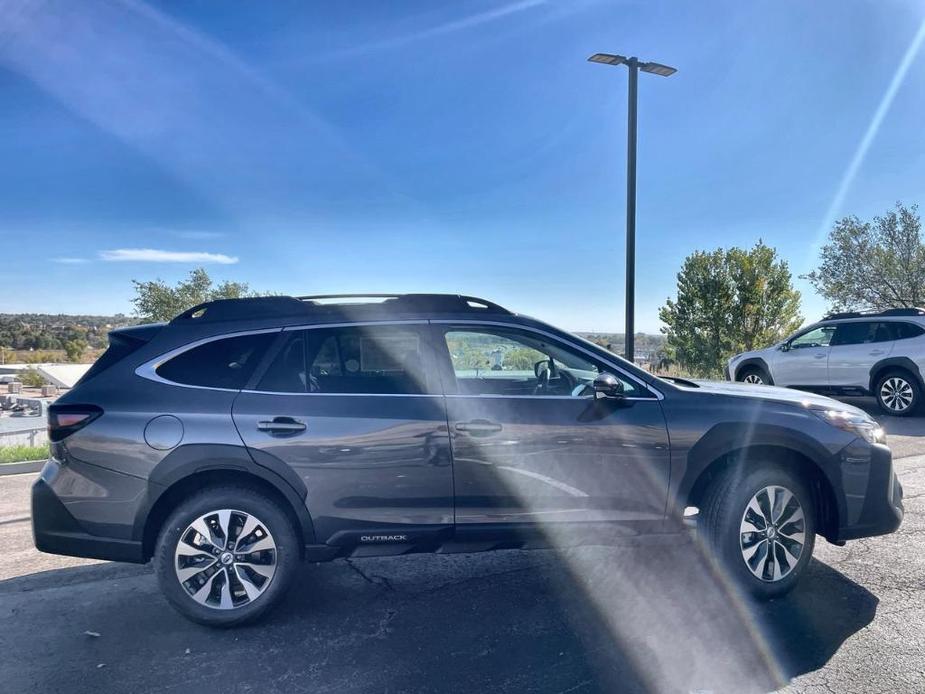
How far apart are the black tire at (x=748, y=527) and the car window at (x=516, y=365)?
810 millimetres

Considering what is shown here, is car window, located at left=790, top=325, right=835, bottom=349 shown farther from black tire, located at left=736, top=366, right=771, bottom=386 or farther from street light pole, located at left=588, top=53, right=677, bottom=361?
street light pole, located at left=588, top=53, right=677, bottom=361

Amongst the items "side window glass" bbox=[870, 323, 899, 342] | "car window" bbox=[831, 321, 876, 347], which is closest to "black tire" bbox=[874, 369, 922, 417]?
"side window glass" bbox=[870, 323, 899, 342]

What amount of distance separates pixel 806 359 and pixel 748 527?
8902 millimetres

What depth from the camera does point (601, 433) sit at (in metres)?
3.75

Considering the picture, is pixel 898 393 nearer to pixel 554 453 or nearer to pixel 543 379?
pixel 543 379

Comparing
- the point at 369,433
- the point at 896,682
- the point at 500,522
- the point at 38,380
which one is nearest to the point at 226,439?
the point at 369,433

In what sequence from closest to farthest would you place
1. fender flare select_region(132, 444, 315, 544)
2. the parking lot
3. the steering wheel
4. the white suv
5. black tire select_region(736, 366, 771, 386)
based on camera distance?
the parking lot → fender flare select_region(132, 444, 315, 544) → the steering wheel → the white suv → black tire select_region(736, 366, 771, 386)

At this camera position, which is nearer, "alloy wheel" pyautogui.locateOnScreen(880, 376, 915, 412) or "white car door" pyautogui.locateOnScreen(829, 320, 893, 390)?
"alloy wheel" pyautogui.locateOnScreen(880, 376, 915, 412)

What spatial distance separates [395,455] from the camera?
359 cm

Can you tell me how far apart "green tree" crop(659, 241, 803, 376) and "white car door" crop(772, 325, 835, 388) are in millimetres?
10777

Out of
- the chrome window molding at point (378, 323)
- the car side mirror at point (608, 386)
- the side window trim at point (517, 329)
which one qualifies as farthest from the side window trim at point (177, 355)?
the car side mirror at point (608, 386)

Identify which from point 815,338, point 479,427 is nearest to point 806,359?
point 815,338

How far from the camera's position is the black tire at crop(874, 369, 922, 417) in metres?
10.2

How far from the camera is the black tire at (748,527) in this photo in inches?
149
